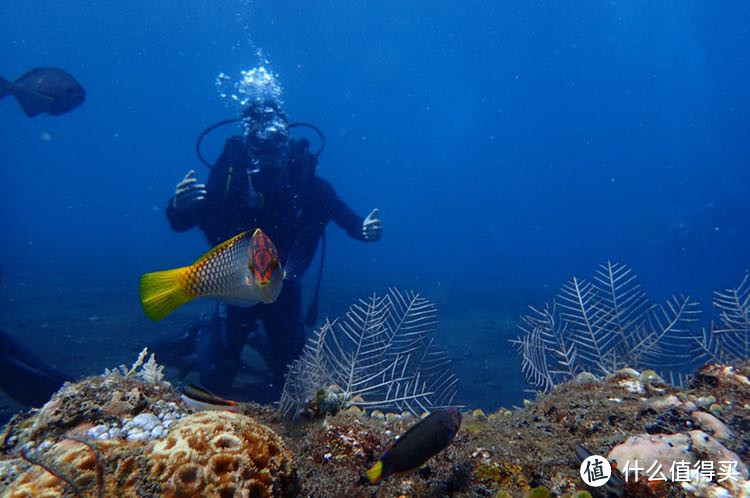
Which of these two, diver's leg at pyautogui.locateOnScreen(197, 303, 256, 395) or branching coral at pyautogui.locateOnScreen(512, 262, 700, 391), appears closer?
branching coral at pyautogui.locateOnScreen(512, 262, 700, 391)

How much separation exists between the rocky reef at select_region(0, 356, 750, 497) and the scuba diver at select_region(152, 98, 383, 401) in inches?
159

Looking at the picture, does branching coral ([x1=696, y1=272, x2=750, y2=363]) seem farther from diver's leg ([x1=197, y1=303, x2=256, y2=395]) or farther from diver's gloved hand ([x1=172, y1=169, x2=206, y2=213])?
diver's leg ([x1=197, y1=303, x2=256, y2=395])

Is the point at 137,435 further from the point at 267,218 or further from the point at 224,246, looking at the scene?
the point at 267,218

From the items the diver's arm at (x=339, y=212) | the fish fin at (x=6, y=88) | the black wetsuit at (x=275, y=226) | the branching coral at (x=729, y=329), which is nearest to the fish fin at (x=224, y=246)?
the black wetsuit at (x=275, y=226)

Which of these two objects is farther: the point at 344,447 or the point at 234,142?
the point at 234,142

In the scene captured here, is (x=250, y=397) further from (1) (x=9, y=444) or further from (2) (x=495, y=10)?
(2) (x=495, y=10)

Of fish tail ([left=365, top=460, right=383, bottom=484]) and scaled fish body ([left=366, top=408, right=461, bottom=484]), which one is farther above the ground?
scaled fish body ([left=366, top=408, right=461, bottom=484])

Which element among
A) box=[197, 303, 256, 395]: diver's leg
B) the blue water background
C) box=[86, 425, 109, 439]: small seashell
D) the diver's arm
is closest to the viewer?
box=[86, 425, 109, 439]: small seashell

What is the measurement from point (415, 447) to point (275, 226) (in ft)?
18.8

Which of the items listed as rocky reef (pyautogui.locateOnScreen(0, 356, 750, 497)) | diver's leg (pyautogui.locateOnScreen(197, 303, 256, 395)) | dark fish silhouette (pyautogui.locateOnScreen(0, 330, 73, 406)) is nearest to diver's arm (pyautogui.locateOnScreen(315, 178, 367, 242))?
diver's leg (pyautogui.locateOnScreen(197, 303, 256, 395))

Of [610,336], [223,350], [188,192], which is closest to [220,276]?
[188,192]

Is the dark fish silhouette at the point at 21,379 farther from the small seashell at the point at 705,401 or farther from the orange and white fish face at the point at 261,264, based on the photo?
the small seashell at the point at 705,401

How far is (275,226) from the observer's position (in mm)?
6875

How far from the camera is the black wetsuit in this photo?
6.46m
